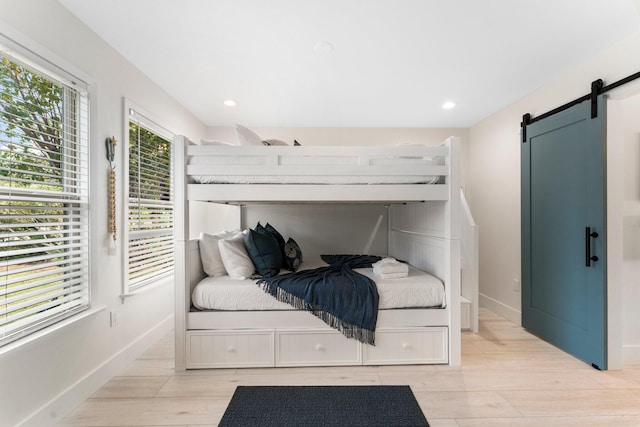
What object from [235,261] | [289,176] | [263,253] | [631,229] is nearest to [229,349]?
[235,261]

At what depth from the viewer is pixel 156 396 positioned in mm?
1975

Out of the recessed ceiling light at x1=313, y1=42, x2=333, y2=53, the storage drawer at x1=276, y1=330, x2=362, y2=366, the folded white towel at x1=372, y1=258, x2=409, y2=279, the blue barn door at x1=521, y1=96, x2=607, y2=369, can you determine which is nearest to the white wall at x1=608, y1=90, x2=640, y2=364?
the blue barn door at x1=521, y1=96, x2=607, y2=369

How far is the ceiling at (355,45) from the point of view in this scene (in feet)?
5.98

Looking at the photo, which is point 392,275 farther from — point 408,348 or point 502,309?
point 502,309

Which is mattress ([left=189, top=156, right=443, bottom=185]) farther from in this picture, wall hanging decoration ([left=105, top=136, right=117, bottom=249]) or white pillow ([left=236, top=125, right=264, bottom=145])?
wall hanging decoration ([left=105, top=136, right=117, bottom=249])

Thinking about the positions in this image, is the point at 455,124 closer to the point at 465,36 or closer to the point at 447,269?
the point at 465,36

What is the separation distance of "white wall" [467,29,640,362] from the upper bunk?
1225 millimetres

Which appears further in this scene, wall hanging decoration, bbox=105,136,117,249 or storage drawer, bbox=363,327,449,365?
storage drawer, bbox=363,327,449,365

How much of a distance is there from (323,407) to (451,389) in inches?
33.4

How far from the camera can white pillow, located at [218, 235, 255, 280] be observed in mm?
2482

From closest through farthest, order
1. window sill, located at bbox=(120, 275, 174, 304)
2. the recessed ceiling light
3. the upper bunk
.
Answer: the recessed ceiling light → the upper bunk → window sill, located at bbox=(120, 275, 174, 304)

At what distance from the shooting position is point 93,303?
6.73 ft

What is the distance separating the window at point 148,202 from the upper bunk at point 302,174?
0.61 meters

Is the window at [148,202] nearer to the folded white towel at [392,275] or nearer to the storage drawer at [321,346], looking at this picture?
the storage drawer at [321,346]
